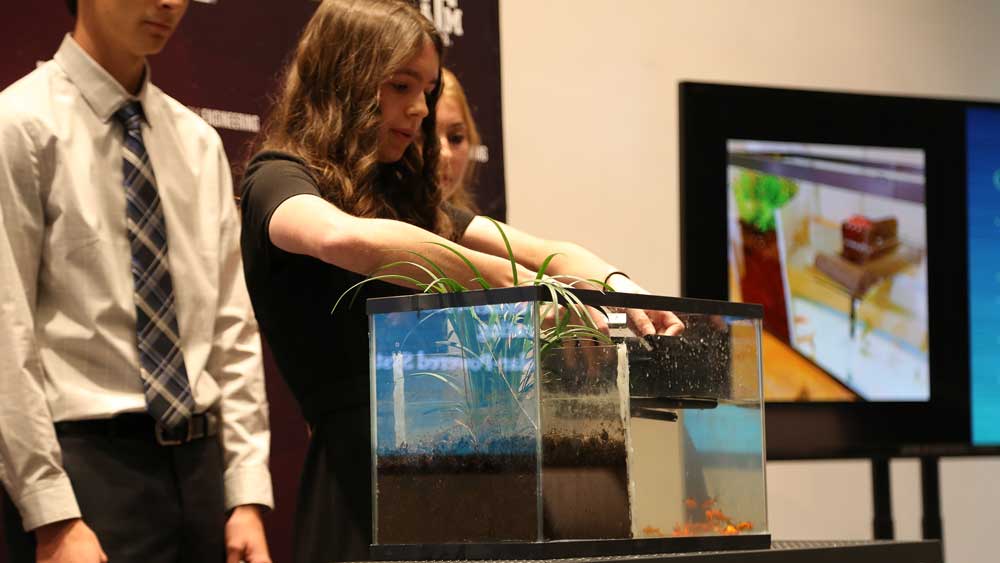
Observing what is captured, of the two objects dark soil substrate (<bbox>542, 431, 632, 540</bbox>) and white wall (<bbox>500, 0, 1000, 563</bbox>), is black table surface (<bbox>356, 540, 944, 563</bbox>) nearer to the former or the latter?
dark soil substrate (<bbox>542, 431, 632, 540</bbox>)

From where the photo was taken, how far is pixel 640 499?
1.06 meters

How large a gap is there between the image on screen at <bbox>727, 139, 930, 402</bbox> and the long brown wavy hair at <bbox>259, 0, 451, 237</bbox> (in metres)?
1.52

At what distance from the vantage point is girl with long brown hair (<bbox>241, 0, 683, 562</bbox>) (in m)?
1.47

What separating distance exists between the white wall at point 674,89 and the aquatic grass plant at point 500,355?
2.40 meters

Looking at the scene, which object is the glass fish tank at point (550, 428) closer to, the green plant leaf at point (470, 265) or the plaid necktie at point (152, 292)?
the green plant leaf at point (470, 265)

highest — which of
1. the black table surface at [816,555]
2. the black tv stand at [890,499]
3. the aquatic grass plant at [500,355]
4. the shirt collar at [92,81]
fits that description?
the shirt collar at [92,81]

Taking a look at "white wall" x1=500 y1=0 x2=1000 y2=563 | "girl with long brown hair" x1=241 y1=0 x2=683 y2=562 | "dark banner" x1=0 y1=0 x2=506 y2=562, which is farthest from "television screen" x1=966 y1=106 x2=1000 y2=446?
"girl with long brown hair" x1=241 y1=0 x2=683 y2=562

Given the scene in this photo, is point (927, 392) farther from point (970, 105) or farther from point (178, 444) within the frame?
point (178, 444)

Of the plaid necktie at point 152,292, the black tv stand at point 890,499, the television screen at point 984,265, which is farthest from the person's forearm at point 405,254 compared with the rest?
the television screen at point 984,265

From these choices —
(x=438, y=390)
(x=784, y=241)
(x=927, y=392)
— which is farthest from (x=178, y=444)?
(x=927, y=392)

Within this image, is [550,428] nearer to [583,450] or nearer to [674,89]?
[583,450]

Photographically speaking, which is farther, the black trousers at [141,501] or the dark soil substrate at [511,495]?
the black trousers at [141,501]

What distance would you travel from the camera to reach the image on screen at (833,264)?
10.1ft

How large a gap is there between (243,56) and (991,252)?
1952 millimetres
